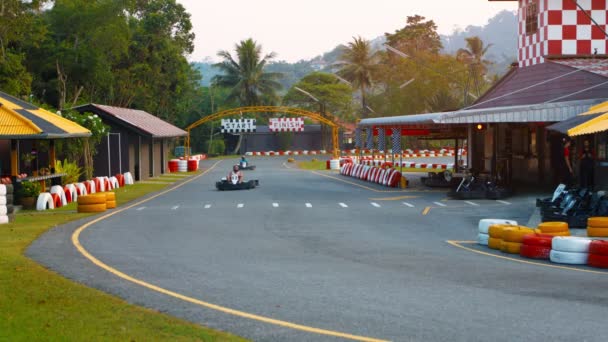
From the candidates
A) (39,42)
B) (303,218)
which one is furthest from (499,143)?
(39,42)

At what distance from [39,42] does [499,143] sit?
3311cm

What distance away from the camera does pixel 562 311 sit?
9469 mm

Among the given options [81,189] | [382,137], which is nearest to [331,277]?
[81,189]

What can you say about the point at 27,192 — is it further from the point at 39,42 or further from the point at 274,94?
the point at 274,94

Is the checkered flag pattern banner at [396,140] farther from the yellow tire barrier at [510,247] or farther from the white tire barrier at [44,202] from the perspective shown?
the yellow tire barrier at [510,247]

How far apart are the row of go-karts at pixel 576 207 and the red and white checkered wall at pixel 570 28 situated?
12.4m

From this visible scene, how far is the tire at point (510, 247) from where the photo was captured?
48.8 feet

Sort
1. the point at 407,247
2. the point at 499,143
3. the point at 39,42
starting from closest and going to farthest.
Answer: the point at 407,247, the point at 499,143, the point at 39,42

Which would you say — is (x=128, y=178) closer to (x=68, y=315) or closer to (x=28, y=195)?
(x=28, y=195)

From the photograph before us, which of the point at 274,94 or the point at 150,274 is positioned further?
the point at 274,94

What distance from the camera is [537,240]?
1432 cm

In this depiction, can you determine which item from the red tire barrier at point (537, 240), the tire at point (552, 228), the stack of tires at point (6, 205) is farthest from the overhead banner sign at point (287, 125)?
the red tire barrier at point (537, 240)

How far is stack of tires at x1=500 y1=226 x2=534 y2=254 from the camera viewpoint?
14.9 m

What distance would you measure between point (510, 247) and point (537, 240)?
0.79 m
